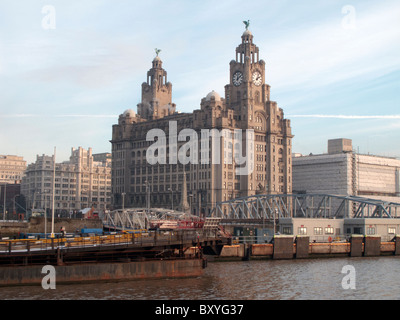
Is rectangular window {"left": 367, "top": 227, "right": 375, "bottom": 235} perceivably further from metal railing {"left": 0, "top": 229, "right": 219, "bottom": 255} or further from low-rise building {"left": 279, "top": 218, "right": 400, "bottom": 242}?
metal railing {"left": 0, "top": 229, "right": 219, "bottom": 255}

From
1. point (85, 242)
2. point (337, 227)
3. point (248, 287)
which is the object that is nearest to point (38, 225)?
point (85, 242)

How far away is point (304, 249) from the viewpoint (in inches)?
3597

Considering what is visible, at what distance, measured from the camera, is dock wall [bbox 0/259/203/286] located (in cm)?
5662

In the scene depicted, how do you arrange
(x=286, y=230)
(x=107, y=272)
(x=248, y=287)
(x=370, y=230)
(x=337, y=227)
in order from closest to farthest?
(x=248, y=287)
(x=107, y=272)
(x=286, y=230)
(x=370, y=230)
(x=337, y=227)

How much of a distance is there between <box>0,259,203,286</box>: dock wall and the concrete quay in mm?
21291

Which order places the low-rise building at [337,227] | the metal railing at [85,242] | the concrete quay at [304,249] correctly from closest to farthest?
the metal railing at [85,242]
the concrete quay at [304,249]
the low-rise building at [337,227]

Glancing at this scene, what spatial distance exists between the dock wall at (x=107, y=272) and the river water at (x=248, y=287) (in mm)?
773

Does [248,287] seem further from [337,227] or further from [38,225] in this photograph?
[38,225]

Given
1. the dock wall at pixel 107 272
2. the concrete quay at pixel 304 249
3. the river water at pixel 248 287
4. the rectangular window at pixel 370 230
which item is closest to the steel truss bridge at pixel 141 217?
the concrete quay at pixel 304 249

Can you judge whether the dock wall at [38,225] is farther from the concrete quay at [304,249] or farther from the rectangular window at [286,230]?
the concrete quay at [304,249]

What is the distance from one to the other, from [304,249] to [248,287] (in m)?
35.1

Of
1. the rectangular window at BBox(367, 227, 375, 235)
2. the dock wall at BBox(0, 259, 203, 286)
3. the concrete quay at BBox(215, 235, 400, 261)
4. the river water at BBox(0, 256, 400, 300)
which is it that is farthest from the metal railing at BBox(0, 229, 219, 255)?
the rectangular window at BBox(367, 227, 375, 235)

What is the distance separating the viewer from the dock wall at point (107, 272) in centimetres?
5662

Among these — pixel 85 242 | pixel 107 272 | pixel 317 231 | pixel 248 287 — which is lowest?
pixel 248 287
